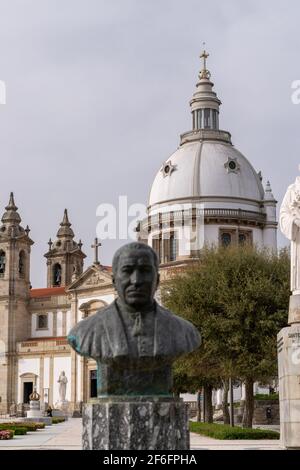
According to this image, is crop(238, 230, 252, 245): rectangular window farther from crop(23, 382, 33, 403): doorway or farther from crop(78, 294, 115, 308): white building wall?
crop(23, 382, 33, 403): doorway

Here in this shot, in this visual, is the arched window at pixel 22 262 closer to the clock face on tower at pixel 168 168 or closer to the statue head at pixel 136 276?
the clock face on tower at pixel 168 168

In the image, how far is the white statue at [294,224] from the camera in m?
19.1

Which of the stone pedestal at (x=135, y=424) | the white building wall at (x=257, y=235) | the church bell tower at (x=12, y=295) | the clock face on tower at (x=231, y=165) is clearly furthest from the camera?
the church bell tower at (x=12, y=295)

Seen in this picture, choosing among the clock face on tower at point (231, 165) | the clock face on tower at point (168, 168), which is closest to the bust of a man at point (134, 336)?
the clock face on tower at point (231, 165)

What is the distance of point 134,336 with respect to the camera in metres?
8.58

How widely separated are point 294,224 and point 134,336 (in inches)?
438

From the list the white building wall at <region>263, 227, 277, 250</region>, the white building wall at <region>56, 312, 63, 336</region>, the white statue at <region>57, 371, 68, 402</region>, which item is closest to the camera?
the white building wall at <region>263, 227, 277, 250</region>

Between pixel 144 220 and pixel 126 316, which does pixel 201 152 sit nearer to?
pixel 144 220

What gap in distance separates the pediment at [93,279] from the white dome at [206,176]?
313 inches

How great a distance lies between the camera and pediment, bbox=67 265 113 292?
76875 millimetres

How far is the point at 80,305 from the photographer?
259 feet

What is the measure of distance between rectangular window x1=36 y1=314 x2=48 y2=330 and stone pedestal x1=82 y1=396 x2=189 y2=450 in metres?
75.9

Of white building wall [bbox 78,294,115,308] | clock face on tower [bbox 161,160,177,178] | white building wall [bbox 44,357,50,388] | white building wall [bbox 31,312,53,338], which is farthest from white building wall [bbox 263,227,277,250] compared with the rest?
white building wall [bbox 31,312,53,338]

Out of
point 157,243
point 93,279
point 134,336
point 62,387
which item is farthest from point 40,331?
point 134,336
